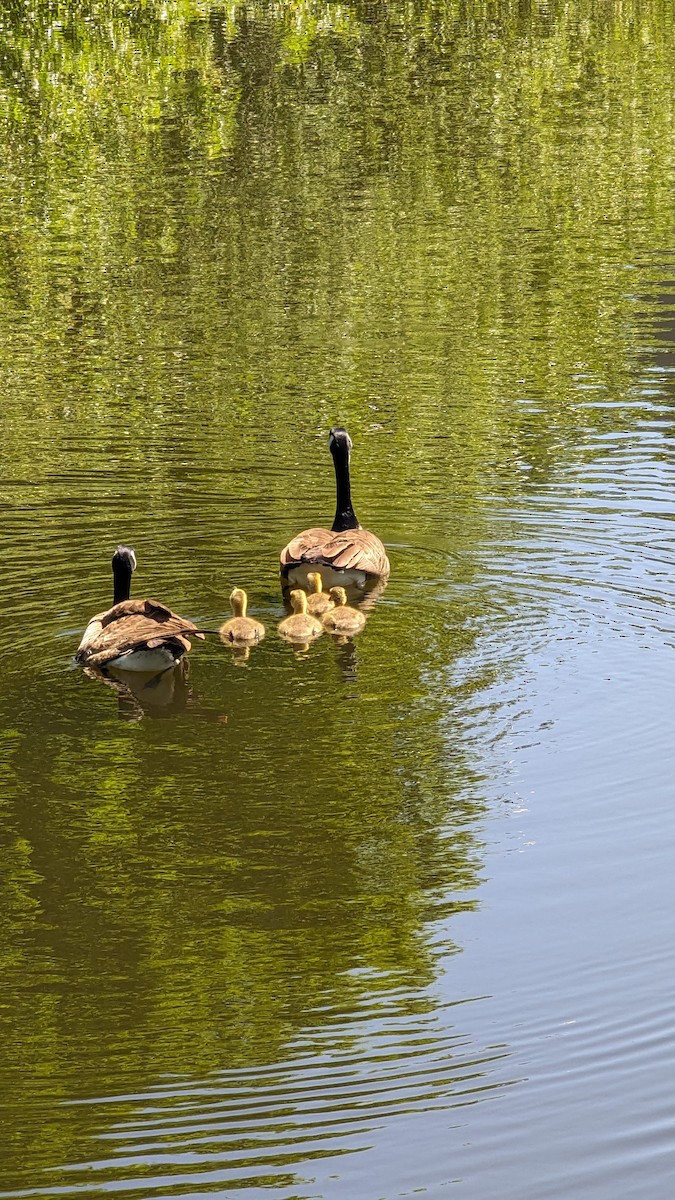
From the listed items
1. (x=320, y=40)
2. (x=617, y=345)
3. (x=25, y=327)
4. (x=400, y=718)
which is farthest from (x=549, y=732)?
(x=320, y=40)

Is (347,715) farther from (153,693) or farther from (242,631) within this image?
(242,631)

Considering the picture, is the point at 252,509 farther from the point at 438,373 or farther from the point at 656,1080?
the point at 656,1080

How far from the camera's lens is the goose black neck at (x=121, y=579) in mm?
12305

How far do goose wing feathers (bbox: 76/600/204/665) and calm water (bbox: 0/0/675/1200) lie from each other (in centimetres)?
25

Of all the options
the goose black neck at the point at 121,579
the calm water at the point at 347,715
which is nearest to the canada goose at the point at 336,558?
the calm water at the point at 347,715

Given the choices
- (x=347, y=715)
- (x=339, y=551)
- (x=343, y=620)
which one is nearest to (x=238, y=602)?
(x=343, y=620)

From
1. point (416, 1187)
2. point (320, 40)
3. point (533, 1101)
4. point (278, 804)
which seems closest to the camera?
point (416, 1187)

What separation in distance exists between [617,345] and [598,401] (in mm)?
2506

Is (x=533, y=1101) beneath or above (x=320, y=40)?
beneath

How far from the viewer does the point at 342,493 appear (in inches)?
564

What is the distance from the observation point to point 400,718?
10.5m

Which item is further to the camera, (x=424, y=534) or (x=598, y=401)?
(x=598, y=401)

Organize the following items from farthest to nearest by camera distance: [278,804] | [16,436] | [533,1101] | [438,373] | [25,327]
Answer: [25,327], [438,373], [16,436], [278,804], [533,1101]

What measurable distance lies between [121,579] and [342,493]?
258cm
